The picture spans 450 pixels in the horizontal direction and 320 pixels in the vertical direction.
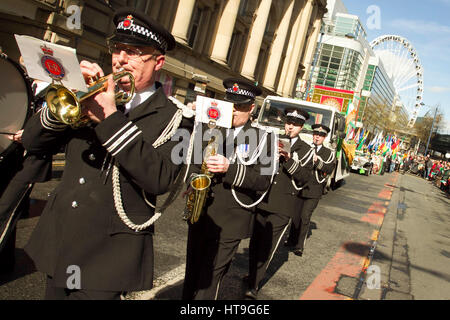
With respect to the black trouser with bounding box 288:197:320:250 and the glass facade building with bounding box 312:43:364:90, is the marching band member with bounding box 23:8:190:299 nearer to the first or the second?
the black trouser with bounding box 288:197:320:250

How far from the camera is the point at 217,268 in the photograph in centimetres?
346

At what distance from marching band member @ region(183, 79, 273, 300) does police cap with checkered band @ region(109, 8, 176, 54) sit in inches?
51.2

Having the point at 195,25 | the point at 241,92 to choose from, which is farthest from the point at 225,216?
the point at 195,25

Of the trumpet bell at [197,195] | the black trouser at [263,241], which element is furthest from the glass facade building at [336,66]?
the trumpet bell at [197,195]

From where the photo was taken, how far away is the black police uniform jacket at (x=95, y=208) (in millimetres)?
2053

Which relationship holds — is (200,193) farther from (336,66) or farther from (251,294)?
A: (336,66)

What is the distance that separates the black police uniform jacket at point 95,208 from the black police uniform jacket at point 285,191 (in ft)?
9.31

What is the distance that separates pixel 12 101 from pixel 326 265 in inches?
199

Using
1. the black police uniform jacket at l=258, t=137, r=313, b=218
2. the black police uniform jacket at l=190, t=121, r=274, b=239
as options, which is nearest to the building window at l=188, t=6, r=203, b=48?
the black police uniform jacket at l=258, t=137, r=313, b=218

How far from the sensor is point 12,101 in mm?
3646

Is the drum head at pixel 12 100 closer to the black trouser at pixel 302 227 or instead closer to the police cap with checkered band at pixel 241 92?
the police cap with checkered band at pixel 241 92
